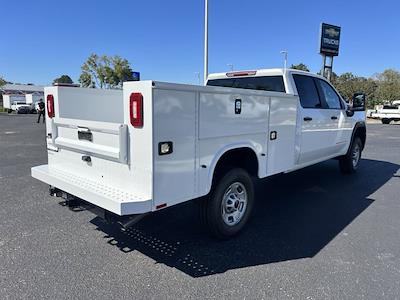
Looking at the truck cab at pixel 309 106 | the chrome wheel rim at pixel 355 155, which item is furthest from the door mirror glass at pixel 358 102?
the chrome wheel rim at pixel 355 155

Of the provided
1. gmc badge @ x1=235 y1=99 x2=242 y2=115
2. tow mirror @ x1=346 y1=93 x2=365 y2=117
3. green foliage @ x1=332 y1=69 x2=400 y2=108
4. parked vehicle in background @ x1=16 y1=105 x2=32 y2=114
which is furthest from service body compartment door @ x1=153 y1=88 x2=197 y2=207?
green foliage @ x1=332 y1=69 x2=400 y2=108

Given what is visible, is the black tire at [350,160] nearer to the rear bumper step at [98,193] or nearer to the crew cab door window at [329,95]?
the crew cab door window at [329,95]

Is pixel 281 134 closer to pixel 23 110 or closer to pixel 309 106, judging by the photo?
pixel 309 106

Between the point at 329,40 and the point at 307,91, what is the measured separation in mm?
29361

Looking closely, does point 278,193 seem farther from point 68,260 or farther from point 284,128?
point 68,260

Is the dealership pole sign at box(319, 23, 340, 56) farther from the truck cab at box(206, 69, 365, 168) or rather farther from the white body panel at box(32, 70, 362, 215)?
the white body panel at box(32, 70, 362, 215)

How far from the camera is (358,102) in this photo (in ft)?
23.1

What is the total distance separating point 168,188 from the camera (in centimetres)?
305

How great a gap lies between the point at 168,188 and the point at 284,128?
2186mm

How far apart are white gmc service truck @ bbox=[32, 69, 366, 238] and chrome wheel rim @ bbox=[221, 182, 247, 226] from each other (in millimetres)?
12

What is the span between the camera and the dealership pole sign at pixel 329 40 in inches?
1197

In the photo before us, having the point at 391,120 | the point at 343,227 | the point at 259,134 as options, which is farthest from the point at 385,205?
the point at 391,120

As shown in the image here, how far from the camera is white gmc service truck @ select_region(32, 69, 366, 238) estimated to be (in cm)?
291

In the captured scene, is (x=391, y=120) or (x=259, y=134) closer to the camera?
(x=259, y=134)
